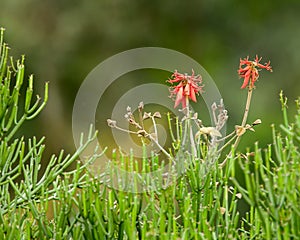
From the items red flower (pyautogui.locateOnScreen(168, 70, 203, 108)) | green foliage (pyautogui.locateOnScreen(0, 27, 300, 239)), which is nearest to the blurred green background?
red flower (pyautogui.locateOnScreen(168, 70, 203, 108))

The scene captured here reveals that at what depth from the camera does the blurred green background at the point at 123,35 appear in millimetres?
7258

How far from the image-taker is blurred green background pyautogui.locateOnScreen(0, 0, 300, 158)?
23.8ft

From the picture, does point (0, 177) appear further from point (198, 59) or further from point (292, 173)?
point (198, 59)

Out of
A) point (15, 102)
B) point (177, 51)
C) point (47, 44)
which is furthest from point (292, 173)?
point (47, 44)

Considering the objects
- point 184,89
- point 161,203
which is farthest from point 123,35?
point 161,203

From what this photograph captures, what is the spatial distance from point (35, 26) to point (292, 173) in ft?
22.6

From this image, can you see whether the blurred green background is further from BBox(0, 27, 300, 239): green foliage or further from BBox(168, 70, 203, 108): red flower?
BBox(0, 27, 300, 239): green foliage

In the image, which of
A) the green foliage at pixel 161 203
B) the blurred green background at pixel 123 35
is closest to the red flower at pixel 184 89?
the green foliage at pixel 161 203

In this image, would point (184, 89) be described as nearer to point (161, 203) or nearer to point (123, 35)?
point (161, 203)

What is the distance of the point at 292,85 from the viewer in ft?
22.7

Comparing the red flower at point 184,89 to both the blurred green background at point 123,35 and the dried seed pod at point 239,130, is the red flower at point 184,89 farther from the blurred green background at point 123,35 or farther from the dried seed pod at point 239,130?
the blurred green background at point 123,35

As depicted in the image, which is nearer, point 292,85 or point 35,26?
point 292,85

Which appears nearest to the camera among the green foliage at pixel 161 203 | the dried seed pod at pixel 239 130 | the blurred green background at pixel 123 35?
the green foliage at pixel 161 203

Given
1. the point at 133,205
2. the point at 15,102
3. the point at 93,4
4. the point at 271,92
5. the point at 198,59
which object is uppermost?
the point at 93,4
